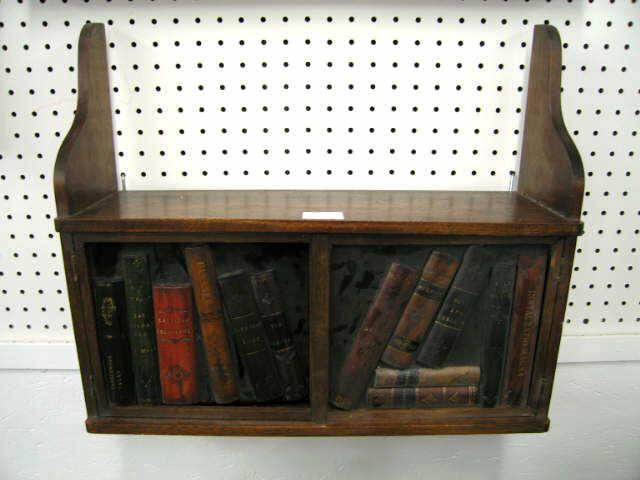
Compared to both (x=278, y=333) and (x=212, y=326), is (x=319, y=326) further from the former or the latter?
(x=212, y=326)

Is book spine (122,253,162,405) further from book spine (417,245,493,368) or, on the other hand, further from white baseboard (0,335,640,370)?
book spine (417,245,493,368)

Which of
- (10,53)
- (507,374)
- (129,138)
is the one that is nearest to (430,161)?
(507,374)

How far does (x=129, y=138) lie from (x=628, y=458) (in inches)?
65.7

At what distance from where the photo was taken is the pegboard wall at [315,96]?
1.05 metres

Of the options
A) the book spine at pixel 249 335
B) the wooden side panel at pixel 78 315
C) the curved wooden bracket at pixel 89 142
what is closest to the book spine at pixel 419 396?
the book spine at pixel 249 335

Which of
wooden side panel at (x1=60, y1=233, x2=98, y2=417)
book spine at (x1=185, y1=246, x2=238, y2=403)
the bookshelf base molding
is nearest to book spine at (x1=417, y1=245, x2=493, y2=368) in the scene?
the bookshelf base molding

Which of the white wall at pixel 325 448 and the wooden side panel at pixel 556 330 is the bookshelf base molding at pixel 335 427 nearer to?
the wooden side panel at pixel 556 330

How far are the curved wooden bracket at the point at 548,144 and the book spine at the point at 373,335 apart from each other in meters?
0.34

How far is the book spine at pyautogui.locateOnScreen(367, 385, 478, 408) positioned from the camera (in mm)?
963

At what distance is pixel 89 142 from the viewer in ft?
3.20

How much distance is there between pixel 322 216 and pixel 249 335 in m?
0.29

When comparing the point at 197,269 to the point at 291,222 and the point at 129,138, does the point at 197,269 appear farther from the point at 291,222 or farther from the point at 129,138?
the point at 129,138

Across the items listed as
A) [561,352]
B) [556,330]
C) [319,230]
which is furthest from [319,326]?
[561,352]

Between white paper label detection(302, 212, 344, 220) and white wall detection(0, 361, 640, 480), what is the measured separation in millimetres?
736
